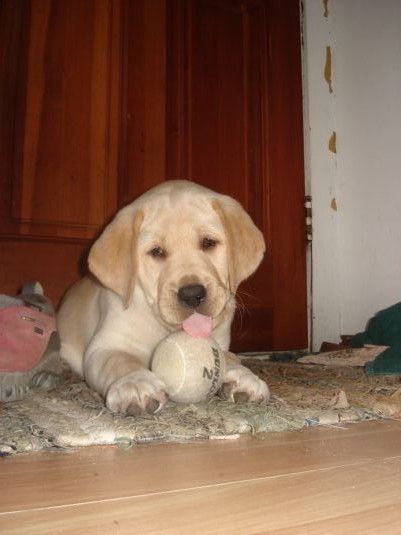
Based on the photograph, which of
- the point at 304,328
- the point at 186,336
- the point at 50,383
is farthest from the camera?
the point at 304,328

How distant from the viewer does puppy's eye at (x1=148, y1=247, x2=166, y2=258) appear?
7.11ft

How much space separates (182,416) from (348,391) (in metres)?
0.87

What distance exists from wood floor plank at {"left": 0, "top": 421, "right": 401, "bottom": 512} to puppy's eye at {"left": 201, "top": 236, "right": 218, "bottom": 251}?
914 mm

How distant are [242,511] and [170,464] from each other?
34cm

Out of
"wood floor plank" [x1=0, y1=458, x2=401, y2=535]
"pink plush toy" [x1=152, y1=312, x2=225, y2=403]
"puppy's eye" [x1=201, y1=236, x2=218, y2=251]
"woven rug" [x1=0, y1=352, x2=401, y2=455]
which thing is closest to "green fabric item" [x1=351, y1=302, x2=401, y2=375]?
"woven rug" [x1=0, y1=352, x2=401, y2=455]

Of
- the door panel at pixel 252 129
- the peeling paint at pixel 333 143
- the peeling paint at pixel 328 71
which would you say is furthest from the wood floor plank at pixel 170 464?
the peeling paint at pixel 328 71

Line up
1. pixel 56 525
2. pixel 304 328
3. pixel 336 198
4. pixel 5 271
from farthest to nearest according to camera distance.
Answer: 1. pixel 336 198
2. pixel 304 328
3. pixel 5 271
4. pixel 56 525

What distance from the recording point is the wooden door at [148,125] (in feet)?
11.3

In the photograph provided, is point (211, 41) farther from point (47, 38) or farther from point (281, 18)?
point (47, 38)

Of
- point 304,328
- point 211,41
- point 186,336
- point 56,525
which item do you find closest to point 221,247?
point 186,336

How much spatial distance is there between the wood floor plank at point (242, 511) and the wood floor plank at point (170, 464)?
0.17 feet

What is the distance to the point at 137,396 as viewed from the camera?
1607mm

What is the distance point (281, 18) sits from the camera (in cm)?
444

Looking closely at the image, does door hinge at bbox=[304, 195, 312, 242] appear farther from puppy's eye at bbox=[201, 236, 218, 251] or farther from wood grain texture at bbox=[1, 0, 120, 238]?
puppy's eye at bbox=[201, 236, 218, 251]
